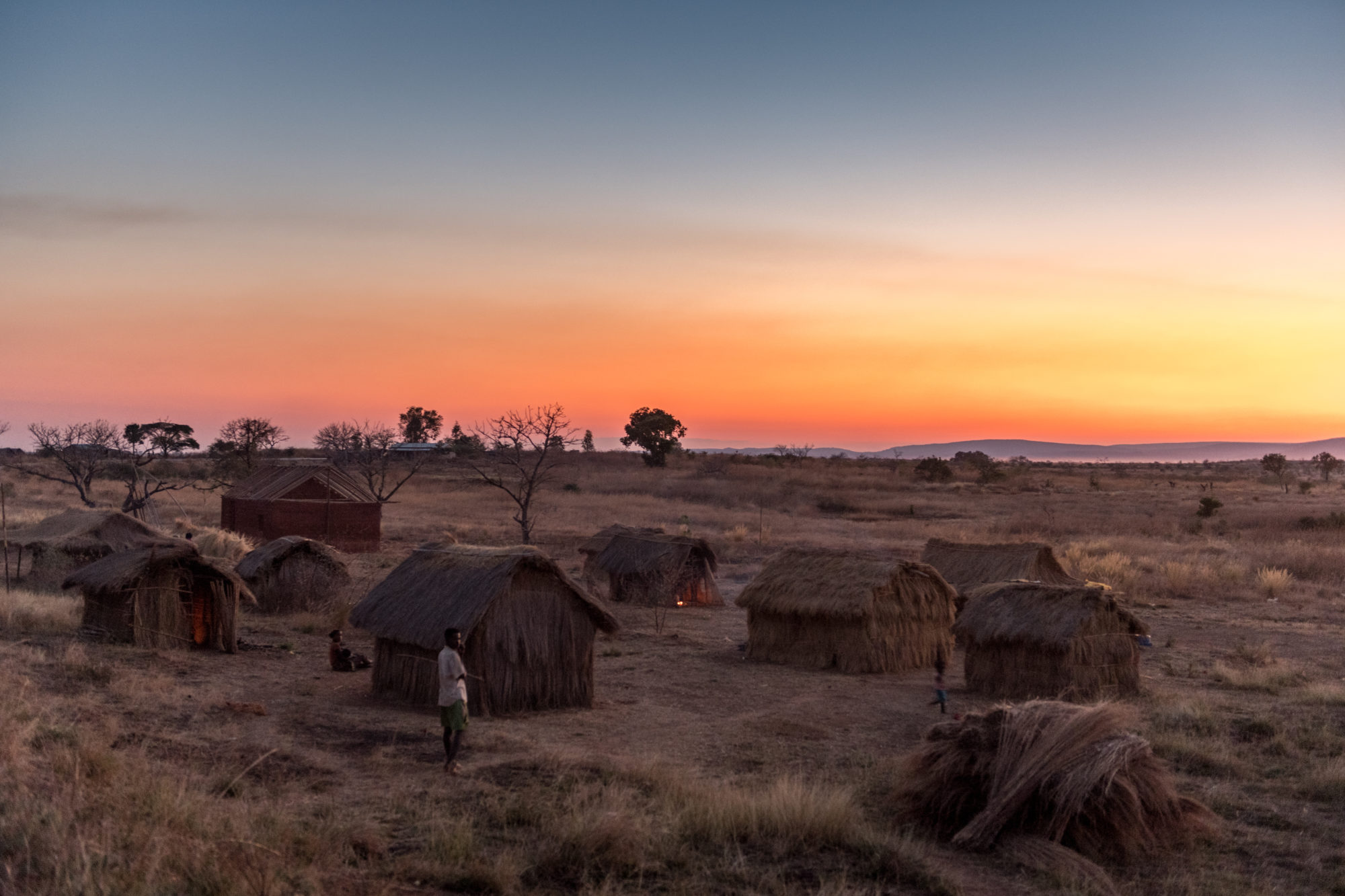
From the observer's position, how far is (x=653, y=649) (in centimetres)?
2362

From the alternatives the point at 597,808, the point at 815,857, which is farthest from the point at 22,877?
the point at 815,857

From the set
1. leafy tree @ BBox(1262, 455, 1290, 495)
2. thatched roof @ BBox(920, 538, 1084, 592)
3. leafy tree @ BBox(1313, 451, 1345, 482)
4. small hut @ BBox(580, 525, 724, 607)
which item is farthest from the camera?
leafy tree @ BBox(1313, 451, 1345, 482)

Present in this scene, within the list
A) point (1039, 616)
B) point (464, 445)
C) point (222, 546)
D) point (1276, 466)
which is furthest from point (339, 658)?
point (1276, 466)

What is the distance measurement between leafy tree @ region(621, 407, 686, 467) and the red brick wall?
196ft

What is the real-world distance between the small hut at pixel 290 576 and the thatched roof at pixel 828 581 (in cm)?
1106

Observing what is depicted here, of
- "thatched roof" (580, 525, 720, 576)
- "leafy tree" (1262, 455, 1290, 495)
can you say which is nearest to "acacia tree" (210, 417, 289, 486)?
"thatched roof" (580, 525, 720, 576)

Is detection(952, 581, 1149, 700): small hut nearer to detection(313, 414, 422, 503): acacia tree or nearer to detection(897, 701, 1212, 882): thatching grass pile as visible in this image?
detection(897, 701, 1212, 882): thatching grass pile

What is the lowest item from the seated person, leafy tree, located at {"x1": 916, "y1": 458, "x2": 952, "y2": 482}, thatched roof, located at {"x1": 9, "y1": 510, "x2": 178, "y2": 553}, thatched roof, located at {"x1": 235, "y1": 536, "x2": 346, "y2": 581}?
the seated person

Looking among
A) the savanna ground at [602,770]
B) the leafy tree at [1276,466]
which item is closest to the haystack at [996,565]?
the savanna ground at [602,770]

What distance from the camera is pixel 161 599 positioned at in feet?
66.0

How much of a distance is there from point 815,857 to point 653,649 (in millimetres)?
14404

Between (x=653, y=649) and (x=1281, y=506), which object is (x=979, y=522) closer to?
(x=1281, y=506)

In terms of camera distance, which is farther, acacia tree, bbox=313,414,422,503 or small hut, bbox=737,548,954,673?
acacia tree, bbox=313,414,422,503

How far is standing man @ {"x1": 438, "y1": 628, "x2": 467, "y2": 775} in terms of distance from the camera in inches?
473
